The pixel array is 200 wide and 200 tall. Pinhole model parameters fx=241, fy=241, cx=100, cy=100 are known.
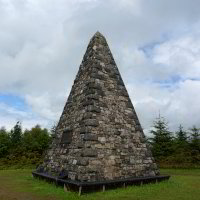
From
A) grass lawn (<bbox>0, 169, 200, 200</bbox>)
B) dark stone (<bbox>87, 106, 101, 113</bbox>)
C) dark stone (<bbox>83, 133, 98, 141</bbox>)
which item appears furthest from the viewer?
dark stone (<bbox>87, 106, 101, 113</bbox>)

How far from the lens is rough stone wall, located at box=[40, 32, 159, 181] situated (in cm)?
951

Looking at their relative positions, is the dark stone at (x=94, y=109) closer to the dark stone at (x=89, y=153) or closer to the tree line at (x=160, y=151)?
the dark stone at (x=89, y=153)

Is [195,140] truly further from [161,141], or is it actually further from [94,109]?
[94,109]

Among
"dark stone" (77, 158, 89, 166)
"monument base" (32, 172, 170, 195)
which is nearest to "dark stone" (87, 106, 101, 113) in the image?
"dark stone" (77, 158, 89, 166)

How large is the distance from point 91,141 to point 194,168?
11.6m

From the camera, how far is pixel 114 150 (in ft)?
33.4

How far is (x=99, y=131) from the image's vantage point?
10102 millimetres

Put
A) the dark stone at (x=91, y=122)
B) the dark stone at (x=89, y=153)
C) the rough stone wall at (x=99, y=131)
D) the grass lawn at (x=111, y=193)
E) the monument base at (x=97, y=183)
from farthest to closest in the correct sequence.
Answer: the dark stone at (x=91, y=122) < the rough stone wall at (x=99, y=131) < the dark stone at (x=89, y=153) < the monument base at (x=97, y=183) < the grass lawn at (x=111, y=193)

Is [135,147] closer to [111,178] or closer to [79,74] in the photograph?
[111,178]

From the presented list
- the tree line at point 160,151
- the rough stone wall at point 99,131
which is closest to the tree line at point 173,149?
the tree line at point 160,151

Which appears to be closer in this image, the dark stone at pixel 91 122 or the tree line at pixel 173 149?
the dark stone at pixel 91 122

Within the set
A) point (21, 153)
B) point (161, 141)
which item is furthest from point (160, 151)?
point (21, 153)

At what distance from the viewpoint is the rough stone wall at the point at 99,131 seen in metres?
9.51

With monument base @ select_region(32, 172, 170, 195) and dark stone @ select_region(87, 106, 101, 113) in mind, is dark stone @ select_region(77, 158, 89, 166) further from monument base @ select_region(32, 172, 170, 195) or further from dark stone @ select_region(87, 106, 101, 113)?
dark stone @ select_region(87, 106, 101, 113)
